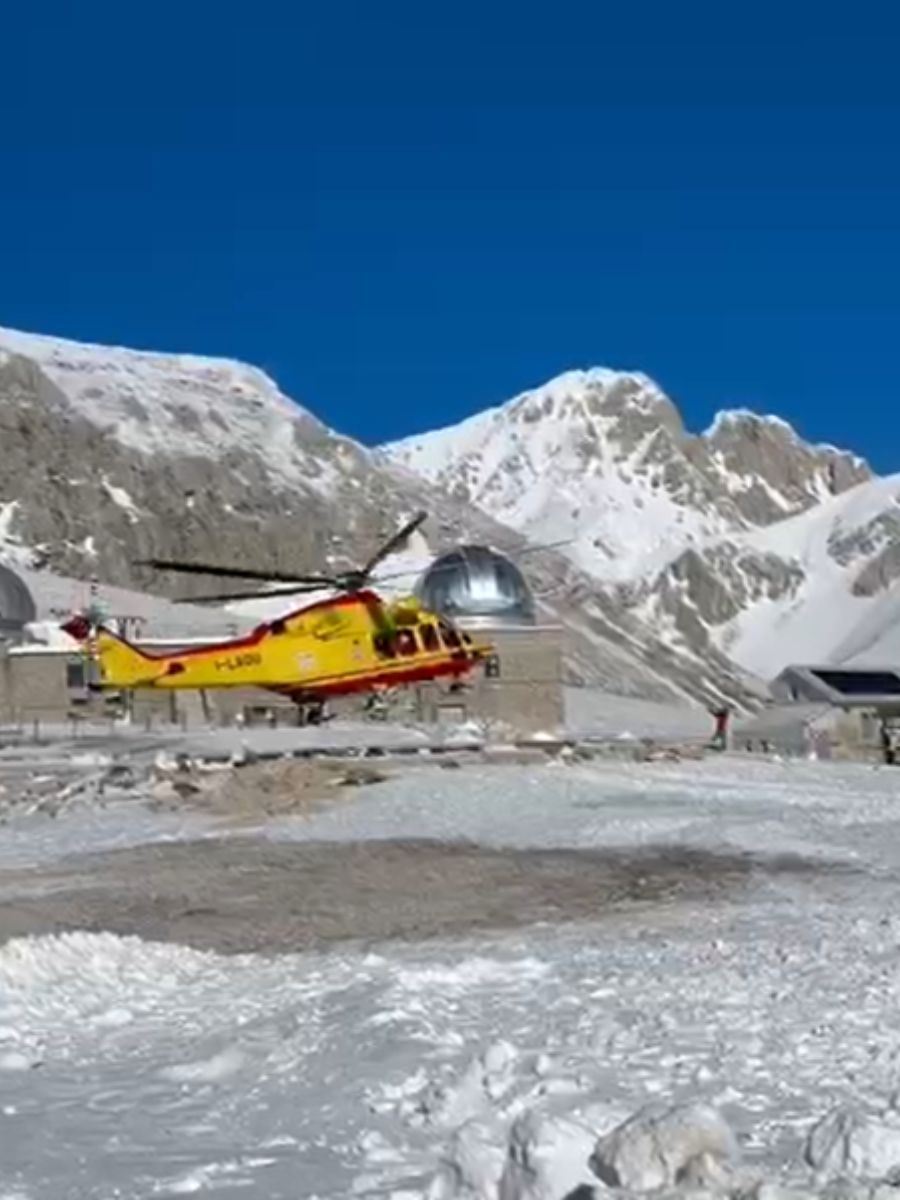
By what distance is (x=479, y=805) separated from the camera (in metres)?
23.2

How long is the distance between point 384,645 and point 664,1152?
32.5m

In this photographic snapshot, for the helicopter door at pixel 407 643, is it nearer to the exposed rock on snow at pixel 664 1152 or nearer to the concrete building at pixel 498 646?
the concrete building at pixel 498 646

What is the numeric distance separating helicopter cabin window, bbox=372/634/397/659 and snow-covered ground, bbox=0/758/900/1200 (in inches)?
952

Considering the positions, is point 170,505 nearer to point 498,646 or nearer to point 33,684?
point 498,646

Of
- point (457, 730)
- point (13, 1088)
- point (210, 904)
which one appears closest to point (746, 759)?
point (457, 730)

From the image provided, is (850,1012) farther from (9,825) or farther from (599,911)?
(9,825)

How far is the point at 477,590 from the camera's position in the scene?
64375 millimetres

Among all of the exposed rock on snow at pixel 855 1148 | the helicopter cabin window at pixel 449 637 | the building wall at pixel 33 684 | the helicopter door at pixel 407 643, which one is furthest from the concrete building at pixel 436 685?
the exposed rock on snow at pixel 855 1148

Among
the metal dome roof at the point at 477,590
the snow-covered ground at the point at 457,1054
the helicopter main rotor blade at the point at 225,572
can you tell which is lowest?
the snow-covered ground at the point at 457,1054

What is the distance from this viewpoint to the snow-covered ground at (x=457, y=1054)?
6.04m

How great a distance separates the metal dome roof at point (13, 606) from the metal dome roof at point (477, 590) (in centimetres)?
1524

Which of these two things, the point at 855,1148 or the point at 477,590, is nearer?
the point at 855,1148

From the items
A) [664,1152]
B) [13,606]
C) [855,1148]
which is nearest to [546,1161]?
[664,1152]

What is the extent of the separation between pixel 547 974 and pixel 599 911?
3254 mm
